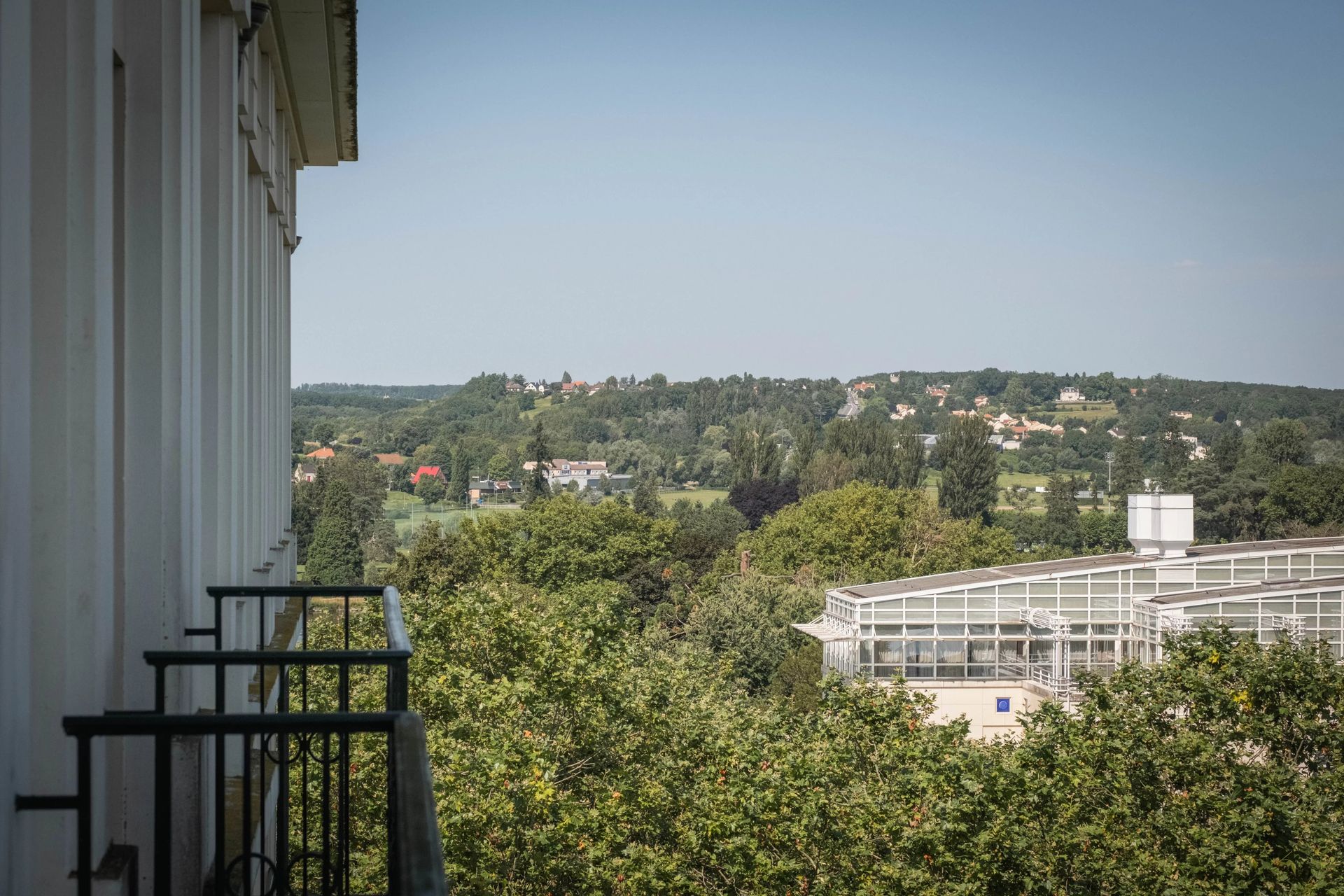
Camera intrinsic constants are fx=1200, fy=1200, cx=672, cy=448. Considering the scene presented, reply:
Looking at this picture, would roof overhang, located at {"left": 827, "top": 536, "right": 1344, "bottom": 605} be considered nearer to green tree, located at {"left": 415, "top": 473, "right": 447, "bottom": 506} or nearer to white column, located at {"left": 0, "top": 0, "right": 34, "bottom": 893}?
white column, located at {"left": 0, "top": 0, "right": 34, "bottom": 893}

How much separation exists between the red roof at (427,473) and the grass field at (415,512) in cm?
326

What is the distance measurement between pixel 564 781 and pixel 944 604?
44.0 feet

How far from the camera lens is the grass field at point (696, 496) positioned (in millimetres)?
97819

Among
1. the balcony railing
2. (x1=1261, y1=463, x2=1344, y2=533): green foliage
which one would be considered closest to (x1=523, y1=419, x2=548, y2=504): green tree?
(x1=1261, y1=463, x2=1344, y2=533): green foliage

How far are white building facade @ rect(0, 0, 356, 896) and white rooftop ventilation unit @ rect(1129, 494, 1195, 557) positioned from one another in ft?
79.7

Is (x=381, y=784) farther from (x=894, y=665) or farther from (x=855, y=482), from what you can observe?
(x=855, y=482)

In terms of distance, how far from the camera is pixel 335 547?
5812 centimetres

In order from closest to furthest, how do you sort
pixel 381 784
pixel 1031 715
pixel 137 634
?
pixel 137 634 → pixel 381 784 → pixel 1031 715

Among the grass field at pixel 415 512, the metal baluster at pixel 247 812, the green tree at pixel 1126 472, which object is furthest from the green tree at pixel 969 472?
the metal baluster at pixel 247 812

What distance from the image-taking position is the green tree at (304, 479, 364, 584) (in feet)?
188

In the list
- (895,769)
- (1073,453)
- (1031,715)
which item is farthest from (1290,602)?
(1073,453)

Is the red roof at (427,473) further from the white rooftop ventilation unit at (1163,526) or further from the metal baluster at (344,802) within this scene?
the metal baluster at (344,802)

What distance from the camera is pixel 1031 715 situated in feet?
45.7

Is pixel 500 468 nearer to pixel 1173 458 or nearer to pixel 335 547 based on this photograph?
pixel 335 547
